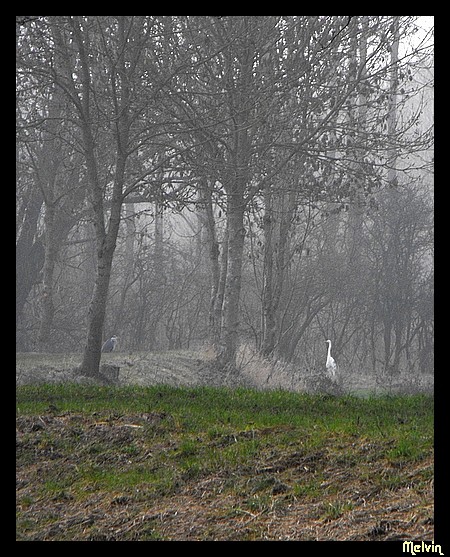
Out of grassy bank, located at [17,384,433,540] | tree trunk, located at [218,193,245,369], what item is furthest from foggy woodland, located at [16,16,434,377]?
grassy bank, located at [17,384,433,540]

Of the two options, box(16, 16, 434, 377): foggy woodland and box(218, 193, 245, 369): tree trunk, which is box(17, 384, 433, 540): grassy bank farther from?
box(218, 193, 245, 369): tree trunk

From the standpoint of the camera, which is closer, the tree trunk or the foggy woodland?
the foggy woodland

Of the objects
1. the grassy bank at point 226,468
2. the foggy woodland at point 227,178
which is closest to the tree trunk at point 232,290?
the foggy woodland at point 227,178

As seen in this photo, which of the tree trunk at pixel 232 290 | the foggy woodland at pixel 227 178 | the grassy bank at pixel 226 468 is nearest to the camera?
the grassy bank at pixel 226 468

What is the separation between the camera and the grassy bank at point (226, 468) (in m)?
5.73

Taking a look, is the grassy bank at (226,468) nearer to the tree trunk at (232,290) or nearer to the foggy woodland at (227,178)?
the foggy woodland at (227,178)

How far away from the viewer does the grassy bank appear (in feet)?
18.8

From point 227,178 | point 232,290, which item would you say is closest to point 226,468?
point 227,178

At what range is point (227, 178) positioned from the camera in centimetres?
1422

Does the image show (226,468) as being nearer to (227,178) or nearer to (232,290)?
(227,178)

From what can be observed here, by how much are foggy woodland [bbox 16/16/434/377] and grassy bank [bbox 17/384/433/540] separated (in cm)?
404

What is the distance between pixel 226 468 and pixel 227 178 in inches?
319

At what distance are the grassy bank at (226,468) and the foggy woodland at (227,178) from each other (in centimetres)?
404

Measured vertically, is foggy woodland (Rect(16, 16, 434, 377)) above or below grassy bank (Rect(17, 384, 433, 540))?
above
